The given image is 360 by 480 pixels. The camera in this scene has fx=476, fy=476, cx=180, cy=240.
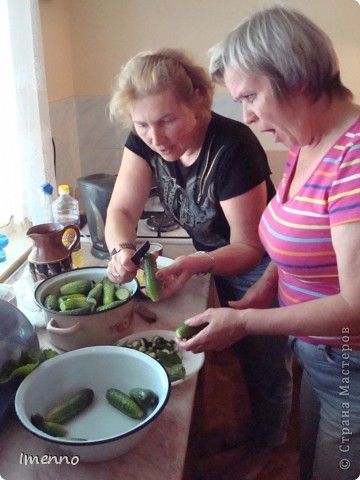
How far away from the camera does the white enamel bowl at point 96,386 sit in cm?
74

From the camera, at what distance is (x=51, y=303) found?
39.1 inches

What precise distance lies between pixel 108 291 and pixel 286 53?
0.60 meters

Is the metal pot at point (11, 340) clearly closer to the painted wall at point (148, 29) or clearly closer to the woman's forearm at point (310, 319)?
the woman's forearm at point (310, 319)

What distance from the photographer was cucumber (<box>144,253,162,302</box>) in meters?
1.10

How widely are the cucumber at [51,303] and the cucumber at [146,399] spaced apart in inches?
11.2

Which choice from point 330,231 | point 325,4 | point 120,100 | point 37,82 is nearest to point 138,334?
point 330,231

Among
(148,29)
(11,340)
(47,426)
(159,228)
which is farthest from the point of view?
(148,29)

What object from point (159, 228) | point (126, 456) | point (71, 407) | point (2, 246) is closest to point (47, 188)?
point (2, 246)

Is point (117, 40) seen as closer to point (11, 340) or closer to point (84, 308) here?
point (84, 308)

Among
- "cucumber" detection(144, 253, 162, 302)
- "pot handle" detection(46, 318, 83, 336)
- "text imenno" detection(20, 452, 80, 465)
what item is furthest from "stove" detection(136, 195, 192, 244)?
"text imenno" detection(20, 452, 80, 465)

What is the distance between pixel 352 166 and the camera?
2.53ft

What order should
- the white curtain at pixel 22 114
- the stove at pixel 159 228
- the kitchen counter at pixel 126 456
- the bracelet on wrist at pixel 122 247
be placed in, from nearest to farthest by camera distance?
the kitchen counter at pixel 126 456, the bracelet on wrist at pixel 122 247, the white curtain at pixel 22 114, the stove at pixel 159 228

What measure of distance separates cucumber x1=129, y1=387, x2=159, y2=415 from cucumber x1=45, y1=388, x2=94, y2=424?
3.9 inches

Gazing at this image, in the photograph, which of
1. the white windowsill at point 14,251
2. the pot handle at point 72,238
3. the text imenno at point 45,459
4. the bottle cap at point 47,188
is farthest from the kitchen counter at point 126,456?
the bottle cap at point 47,188
